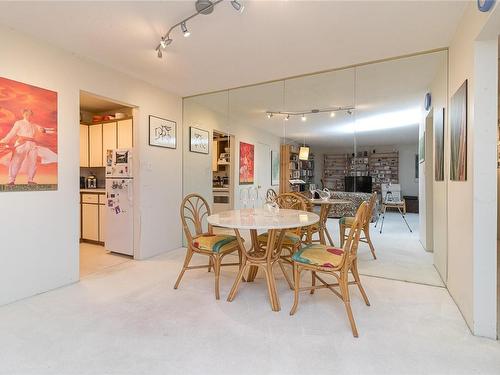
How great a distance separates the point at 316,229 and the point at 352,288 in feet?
3.04

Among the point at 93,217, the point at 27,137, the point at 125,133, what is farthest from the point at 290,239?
the point at 93,217

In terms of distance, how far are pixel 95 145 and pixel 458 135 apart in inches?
186

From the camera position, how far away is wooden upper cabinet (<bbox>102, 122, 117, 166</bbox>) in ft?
13.6

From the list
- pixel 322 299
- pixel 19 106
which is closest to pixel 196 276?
pixel 322 299

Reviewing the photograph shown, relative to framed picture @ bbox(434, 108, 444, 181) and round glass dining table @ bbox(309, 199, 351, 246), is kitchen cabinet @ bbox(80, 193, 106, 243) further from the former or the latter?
framed picture @ bbox(434, 108, 444, 181)

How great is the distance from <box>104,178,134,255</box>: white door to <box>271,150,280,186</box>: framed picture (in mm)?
1957

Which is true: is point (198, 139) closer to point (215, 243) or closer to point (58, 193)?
point (58, 193)

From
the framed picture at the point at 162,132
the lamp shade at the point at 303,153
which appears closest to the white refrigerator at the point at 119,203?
the framed picture at the point at 162,132

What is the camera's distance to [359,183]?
3.86m

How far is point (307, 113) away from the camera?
376cm

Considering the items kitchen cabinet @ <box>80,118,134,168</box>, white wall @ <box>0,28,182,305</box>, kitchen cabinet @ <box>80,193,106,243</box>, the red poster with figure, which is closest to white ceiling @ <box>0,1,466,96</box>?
white wall @ <box>0,28,182,305</box>

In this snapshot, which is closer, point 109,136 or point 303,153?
point 303,153

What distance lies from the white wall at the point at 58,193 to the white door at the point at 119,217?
144mm

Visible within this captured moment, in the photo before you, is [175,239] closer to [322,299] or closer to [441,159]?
[322,299]
